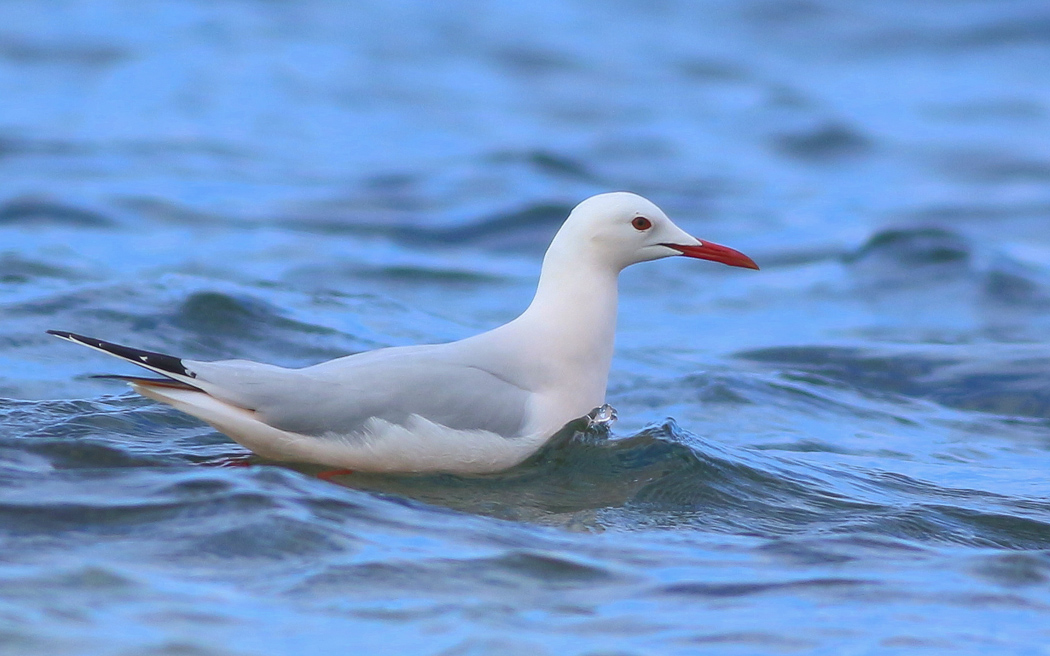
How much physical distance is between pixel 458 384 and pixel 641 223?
1.15 m

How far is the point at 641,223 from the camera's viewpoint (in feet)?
20.0

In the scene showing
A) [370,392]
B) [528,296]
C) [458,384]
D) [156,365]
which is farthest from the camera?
[528,296]

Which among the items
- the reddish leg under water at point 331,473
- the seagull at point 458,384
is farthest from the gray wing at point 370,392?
the reddish leg under water at point 331,473

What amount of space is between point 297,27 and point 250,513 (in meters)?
18.2

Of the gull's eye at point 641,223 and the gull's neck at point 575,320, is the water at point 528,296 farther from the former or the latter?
the gull's eye at point 641,223

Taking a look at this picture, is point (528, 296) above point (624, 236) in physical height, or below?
above

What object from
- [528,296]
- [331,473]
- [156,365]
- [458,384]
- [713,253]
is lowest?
[331,473]

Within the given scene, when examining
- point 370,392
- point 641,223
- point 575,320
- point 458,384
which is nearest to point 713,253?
point 641,223

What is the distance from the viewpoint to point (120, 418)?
5.97m

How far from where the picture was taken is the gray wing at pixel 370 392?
5.25 metres

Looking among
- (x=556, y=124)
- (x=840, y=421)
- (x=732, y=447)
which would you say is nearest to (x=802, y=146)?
(x=556, y=124)

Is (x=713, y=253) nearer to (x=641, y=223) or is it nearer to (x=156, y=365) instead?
(x=641, y=223)

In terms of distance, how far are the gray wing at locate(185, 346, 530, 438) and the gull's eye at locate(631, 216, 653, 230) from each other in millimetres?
929

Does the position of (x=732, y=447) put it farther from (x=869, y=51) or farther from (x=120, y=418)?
(x=869, y=51)
